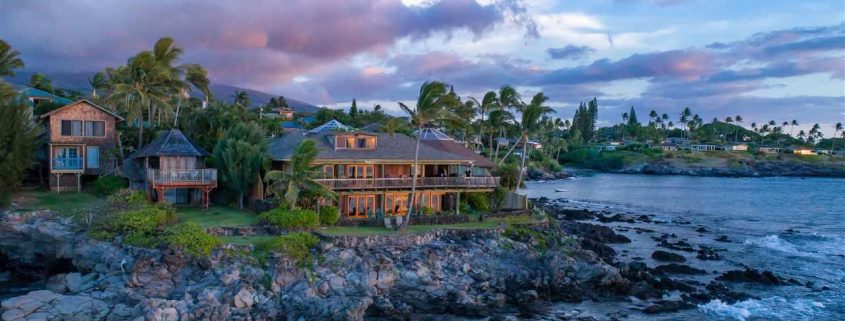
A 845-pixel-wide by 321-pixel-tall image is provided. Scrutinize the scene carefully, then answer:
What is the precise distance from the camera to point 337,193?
119 ft

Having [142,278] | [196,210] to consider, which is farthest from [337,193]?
Result: [142,278]

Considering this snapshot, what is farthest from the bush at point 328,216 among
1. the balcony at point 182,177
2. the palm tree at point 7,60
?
the palm tree at point 7,60

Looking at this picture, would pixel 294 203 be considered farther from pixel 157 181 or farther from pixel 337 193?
pixel 157 181

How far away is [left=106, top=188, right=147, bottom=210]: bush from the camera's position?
32750mm

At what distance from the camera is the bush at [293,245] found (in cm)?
2866

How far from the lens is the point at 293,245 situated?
29312 millimetres

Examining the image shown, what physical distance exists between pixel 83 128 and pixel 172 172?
10254 mm

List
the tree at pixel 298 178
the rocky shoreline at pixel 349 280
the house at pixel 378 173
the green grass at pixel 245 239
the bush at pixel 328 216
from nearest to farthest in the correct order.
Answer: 1. the rocky shoreline at pixel 349 280
2. the green grass at pixel 245 239
3. the tree at pixel 298 178
4. the bush at pixel 328 216
5. the house at pixel 378 173

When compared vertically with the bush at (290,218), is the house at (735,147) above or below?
above

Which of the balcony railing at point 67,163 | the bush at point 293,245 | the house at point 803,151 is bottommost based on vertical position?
the bush at point 293,245

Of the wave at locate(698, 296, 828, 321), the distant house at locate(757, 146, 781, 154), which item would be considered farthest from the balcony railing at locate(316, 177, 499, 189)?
the distant house at locate(757, 146, 781, 154)

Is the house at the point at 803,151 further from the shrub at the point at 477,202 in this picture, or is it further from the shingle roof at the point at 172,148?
the shingle roof at the point at 172,148

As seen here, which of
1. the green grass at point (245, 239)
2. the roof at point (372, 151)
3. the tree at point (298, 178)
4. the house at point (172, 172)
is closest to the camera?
the green grass at point (245, 239)

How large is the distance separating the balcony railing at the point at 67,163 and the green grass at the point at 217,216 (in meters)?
9.14
